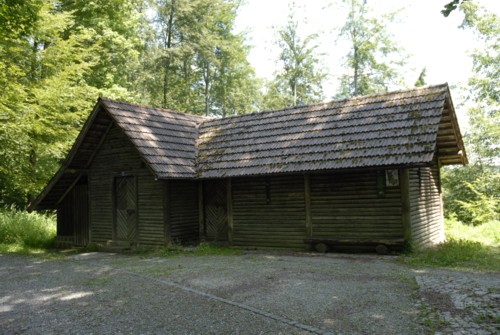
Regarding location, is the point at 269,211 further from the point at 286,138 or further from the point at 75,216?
the point at 75,216

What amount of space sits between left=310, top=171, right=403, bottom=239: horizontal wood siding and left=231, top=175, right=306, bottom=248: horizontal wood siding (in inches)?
20.7

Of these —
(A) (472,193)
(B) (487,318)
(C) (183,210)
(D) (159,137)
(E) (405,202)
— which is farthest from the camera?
(A) (472,193)

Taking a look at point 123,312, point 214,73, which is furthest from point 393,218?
point 214,73

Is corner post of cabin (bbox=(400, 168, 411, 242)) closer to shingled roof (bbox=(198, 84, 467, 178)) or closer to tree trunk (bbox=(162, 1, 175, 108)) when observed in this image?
shingled roof (bbox=(198, 84, 467, 178))

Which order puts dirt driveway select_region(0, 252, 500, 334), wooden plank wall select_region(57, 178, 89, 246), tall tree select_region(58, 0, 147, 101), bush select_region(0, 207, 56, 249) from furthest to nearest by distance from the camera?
tall tree select_region(58, 0, 147, 101) → wooden plank wall select_region(57, 178, 89, 246) → bush select_region(0, 207, 56, 249) → dirt driveway select_region(0, 252, 500, 334)

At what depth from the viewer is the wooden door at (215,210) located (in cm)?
1425

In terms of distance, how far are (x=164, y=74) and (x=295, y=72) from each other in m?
10.9

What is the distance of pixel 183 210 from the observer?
46.9 ft

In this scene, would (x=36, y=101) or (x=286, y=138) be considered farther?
(x=36, y=101)

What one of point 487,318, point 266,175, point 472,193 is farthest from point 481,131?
point 487,318

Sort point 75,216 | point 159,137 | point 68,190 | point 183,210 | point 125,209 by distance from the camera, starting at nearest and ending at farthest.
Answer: point 183,210 < point 159,137 < point 125,209 < point 75,216 < point 68,190

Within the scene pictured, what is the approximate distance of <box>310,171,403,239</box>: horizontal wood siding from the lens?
11.3 meters

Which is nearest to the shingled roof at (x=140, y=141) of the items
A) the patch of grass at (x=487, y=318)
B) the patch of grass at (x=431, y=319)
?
the patch of grass at (x=431, y=319)

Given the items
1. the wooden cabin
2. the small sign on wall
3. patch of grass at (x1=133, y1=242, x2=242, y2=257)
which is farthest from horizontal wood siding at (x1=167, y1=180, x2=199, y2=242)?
the small sign on wall
